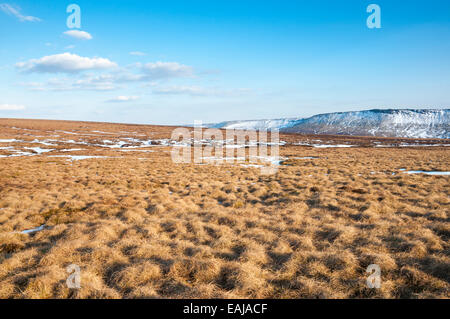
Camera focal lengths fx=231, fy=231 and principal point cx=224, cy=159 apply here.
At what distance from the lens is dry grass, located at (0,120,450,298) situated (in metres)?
4.93

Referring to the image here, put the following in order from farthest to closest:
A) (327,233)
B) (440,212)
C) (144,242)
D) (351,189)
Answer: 1. (351,189)
2. (440,212)
3. (327,233)
4. (144,242)

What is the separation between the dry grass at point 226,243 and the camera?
194 inches

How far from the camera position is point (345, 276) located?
5297 millimetres

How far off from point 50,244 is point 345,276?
8339 millimetres

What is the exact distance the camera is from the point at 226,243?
699 cm

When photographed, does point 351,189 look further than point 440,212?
Yes

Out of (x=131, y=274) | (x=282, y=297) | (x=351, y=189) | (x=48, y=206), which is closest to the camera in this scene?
(x=282, y=297)

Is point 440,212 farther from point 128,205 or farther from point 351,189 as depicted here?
point 128,205
